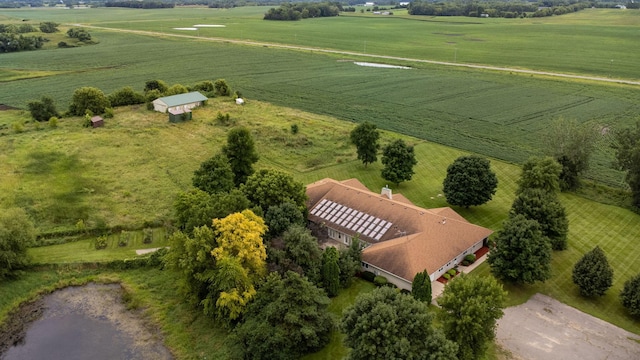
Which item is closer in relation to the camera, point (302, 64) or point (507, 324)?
point (507, 324)

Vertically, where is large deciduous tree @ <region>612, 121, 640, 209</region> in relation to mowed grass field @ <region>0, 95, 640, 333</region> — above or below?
above

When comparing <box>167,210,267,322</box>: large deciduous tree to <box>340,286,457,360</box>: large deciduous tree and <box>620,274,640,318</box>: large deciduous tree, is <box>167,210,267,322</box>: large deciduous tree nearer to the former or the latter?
<box>340,286,457,360</box>: large deciduous tree

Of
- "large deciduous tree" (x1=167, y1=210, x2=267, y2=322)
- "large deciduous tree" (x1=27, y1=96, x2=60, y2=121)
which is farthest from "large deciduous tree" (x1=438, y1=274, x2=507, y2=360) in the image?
"large deciduous tree" (x1=27, y1=96, x2=60, y2=121)

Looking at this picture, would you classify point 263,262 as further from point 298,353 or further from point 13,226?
point 13,226

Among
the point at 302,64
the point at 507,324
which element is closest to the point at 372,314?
the point at 507,324

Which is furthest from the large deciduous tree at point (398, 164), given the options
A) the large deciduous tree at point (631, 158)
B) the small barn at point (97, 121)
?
the small barn at point (97, 121)

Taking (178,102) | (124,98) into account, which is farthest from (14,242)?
(124,98)

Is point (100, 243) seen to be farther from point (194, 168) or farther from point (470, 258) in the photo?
point (470, 258)

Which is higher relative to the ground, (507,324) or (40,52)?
(40,52)
